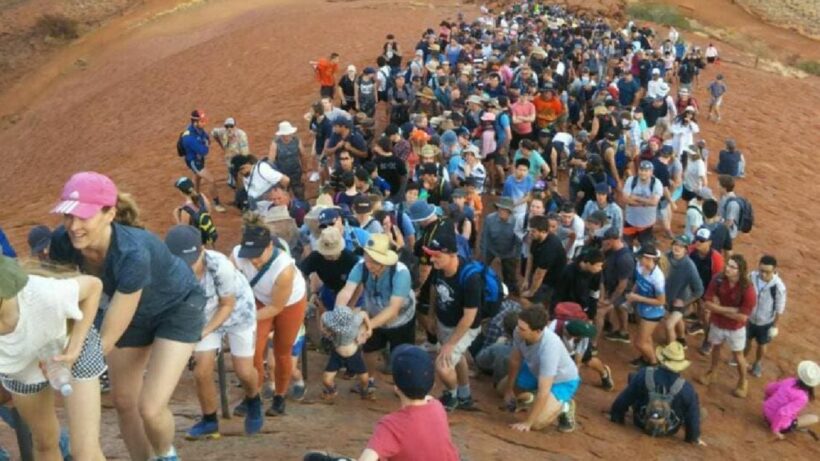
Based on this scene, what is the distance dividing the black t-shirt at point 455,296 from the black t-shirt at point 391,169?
12.3 ft

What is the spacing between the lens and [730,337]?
8.58m

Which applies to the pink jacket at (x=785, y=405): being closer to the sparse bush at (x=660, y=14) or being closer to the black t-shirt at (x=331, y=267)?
the black t-shirt at (x=331, y=267)

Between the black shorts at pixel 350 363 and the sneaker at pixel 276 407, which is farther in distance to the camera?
the black shorts at pixel 350 363

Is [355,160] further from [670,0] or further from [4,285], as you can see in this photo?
[670,0]

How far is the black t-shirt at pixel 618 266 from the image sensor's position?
329 inches

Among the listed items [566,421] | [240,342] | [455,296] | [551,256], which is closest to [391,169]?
[551,256]

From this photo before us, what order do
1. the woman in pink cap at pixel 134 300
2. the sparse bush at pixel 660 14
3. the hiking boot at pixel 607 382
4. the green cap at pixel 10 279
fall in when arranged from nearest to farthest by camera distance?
the green cap at pixel 10 279 < the woman in pink cap at pixel 134 300 < the hiking boot at pixel 607 382 < the sparse bush at pixel 660 14

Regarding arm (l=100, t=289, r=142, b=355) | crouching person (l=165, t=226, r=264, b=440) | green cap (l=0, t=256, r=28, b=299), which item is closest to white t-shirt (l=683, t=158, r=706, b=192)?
crouching person (l=165, t=226, r=264, b=440)

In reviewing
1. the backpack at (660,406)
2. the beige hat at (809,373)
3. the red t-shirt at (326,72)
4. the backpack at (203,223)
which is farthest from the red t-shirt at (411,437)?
the red t-shirt at (326,72)

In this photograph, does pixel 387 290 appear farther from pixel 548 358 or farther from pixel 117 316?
pixel 117 316

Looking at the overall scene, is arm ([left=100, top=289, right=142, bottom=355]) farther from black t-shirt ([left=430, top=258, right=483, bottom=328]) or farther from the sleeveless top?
the sleeveless top

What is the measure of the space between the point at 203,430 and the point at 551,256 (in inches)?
165

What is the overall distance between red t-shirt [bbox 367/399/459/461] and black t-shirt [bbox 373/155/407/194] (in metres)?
6.79

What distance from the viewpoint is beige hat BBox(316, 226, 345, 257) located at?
6723mm
